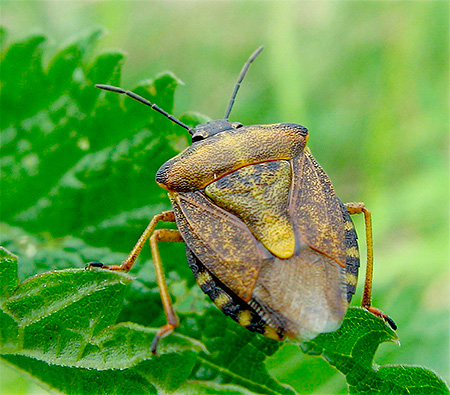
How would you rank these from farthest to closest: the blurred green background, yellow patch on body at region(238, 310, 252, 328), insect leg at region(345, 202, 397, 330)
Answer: the blurred green background < insect leg at region(345, 202, 397, 330) < yellow patch on body at region(238, 310, 252, 328)

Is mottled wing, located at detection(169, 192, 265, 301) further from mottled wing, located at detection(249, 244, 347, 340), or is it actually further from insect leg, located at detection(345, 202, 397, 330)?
insect leg, located at detection(345, 202, 397, 330)

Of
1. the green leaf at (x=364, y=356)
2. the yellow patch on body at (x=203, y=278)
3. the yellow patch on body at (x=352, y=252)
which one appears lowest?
the green leaf at (x=364, y=356)

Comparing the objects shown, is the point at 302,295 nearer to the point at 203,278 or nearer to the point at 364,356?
the point at 364,356

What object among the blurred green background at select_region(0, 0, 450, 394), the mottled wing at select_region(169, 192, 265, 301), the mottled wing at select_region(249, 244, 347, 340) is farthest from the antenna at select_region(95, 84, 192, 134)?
the blurred green background at select_region(0, 0, 450, 394)

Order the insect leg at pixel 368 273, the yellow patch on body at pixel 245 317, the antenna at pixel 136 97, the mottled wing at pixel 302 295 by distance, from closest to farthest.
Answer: the mottled wing at pixel 302 295 → the yellow patch on body at pixel 245 317 → the insect leg at pixel 368 273 → the antenna at pixel 136 97

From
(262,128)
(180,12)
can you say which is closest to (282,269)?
(262,128)

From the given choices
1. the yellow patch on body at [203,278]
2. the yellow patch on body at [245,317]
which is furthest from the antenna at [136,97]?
the yellow patch on body at [245,317]

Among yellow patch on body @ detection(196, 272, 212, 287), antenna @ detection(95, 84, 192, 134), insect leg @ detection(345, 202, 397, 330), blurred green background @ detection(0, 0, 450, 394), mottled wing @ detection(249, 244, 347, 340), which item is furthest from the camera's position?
blurred green background @ detection(0, 0, 450, 394)

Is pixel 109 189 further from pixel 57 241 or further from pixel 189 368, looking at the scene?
pixel 189 368

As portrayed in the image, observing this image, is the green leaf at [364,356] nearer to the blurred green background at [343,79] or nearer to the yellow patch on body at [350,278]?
the yellow patch on body at [350,278]
